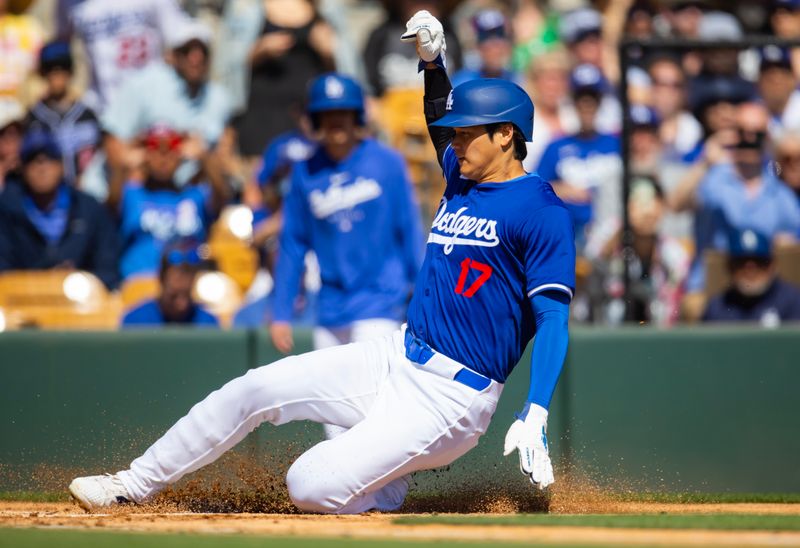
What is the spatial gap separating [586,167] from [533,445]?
5051 mm

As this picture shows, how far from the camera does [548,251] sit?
534cm

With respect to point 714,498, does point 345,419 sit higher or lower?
higher

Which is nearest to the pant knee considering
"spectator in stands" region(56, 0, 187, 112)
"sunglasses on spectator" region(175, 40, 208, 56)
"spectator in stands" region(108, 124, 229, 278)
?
"spectator in stands" region(108, 124, 229, 278)

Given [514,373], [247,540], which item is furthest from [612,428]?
[247,540]

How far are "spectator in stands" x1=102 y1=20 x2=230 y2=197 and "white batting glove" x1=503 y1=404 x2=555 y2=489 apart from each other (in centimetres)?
594

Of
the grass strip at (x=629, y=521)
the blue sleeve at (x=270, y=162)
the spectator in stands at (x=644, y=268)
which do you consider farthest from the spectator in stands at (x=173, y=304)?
the grass strip at (x=629, y=521)

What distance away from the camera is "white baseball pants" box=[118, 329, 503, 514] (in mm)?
5551

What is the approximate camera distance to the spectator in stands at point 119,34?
10.8m

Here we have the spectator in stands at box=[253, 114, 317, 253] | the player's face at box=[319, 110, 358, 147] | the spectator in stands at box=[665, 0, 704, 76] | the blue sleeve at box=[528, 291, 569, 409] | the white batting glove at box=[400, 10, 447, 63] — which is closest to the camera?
the blue sleeve at box=[528, 291, 569, 409]

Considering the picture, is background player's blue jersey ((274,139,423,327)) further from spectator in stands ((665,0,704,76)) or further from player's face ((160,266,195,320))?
spectator in stands ((665,0,704,76))

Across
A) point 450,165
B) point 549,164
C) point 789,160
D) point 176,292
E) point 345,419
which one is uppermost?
point 450,165

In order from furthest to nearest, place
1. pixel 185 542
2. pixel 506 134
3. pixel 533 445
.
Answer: pixel 506 134 < pixel 533 445 < pixel 185 542

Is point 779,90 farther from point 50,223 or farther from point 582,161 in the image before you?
point 50,223

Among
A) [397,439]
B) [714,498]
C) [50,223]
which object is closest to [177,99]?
[50,223]
